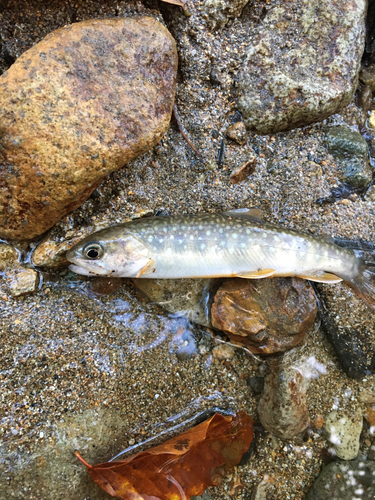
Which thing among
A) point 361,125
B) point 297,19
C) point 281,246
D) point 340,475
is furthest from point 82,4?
point 340,475

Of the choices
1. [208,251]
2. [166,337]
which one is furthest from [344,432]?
[208,251]

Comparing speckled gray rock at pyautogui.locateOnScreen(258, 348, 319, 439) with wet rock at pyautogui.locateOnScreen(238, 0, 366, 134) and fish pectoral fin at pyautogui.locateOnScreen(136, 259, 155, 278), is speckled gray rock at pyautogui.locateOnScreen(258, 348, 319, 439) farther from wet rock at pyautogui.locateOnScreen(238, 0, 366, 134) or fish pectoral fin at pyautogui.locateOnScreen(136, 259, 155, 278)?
wet rock at pyautogui.locateOnScreen(238, 0, 366, 134)

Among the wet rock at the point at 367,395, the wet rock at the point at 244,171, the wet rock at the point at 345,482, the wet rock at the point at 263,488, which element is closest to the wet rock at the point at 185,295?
the wet rock at the point at 244,171

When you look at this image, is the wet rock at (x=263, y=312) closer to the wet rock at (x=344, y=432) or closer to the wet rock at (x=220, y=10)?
the wet rock at (x=344, y=432)

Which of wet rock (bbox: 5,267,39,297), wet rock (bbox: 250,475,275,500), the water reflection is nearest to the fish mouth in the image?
the water reflection

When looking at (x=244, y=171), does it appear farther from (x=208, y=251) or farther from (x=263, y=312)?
(x=263, y=312)

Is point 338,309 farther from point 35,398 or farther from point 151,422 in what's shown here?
point 35,398

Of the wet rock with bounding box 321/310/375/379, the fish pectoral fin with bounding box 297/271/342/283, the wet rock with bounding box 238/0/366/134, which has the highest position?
the wet rock with bounding box 238/0/366/134
